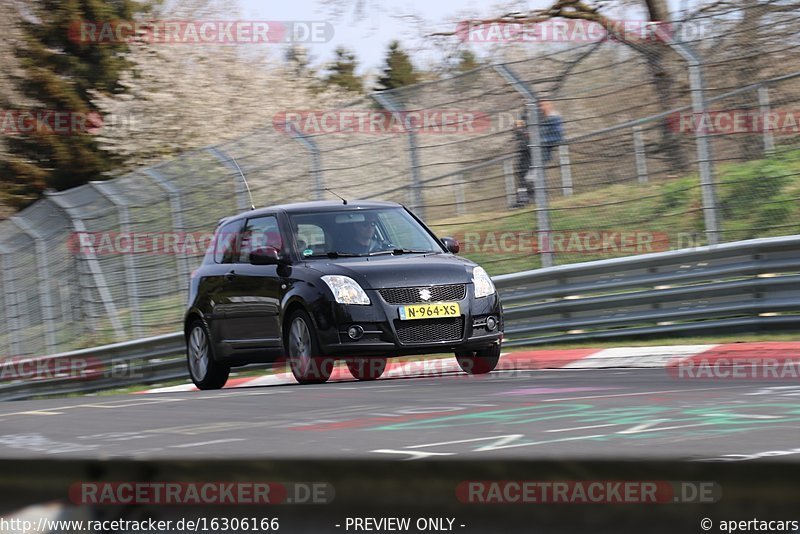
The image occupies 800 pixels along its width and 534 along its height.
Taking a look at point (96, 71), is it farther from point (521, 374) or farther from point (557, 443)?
point (557, 443)

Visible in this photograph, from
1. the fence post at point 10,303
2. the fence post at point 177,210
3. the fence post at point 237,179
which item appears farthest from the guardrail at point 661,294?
the fence post at point 10,303

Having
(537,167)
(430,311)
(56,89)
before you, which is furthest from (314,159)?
(56,89)

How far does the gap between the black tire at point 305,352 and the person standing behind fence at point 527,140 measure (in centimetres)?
384

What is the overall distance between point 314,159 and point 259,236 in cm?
344

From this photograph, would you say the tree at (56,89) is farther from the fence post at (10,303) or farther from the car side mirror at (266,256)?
the car side mirror at (266,256)

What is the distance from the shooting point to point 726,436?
3941 millimetres

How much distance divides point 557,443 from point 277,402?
3549mm

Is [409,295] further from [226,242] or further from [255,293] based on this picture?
[226,242]

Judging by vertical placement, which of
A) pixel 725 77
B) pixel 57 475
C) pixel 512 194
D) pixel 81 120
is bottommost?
pixel 57 475

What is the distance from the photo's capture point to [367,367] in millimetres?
10852

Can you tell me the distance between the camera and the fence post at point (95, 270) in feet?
59.4

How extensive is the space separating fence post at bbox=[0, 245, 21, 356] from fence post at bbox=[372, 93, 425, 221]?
8.80 m

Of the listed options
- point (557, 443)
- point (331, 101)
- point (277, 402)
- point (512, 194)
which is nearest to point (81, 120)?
point (331, 101)

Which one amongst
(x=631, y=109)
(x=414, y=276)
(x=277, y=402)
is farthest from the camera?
(x=631, y=109)
